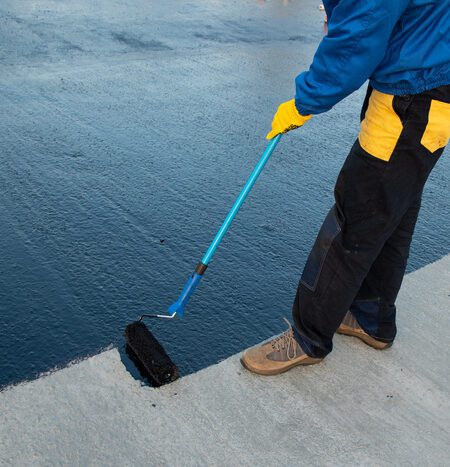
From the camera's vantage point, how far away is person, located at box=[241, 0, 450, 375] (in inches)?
78.2

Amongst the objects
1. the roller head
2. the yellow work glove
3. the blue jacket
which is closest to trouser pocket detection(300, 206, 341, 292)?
the yellow work glove

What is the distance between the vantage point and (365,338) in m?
2.67

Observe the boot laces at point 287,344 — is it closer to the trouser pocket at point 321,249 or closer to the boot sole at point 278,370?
the boot sole at point 278,370

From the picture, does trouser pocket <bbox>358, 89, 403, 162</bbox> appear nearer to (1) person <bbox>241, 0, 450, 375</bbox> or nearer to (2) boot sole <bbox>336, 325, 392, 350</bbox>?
(1) person <bbox>241, 0, 450, 375</bbox>

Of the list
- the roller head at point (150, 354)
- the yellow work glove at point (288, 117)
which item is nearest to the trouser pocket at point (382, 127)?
the yellow work glove at point (288, 117)

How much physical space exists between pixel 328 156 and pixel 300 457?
2.81 meters

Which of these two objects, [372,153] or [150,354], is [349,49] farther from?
[150,354]

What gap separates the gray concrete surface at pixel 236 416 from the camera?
80.4 inches

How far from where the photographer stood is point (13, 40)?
244 inches

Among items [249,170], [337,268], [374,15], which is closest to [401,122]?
[374,15]

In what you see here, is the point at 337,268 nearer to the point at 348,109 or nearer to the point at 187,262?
the point at 187,262

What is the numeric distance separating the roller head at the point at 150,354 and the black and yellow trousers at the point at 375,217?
0.52 meters

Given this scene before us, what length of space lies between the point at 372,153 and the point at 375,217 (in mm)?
232

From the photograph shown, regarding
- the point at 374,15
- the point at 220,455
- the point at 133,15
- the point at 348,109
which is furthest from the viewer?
the point at 133,15
